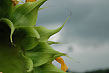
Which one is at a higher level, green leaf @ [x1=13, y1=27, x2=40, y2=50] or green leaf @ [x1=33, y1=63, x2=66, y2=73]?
green leaf @ [x1=13, y1=27, x2=40, y2=50]

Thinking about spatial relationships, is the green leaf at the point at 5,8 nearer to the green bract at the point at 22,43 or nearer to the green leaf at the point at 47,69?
the green bract at the point at 22,43

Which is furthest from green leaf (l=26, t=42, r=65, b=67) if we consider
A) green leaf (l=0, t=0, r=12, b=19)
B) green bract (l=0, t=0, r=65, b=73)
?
green leaf (l=0, t=0, r=12, b=19)

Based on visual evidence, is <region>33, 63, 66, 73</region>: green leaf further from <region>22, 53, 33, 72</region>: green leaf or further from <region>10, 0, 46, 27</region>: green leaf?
<region>10, 0, 46, 27</region>: green leaf

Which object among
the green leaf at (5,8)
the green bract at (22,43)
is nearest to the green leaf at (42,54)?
the green bract at (22,43)

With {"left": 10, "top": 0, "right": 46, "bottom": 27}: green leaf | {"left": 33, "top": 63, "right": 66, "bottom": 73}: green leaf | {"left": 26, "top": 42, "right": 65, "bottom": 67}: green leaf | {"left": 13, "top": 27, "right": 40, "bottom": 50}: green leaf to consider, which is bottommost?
{"left": 33, "top": 63, "right": 66, "bottom": 73}: green leaf

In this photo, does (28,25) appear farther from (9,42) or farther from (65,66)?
(65,66)

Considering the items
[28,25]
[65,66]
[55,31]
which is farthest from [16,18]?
[65,66]

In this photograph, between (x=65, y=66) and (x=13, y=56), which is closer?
(x=13, y=56)
